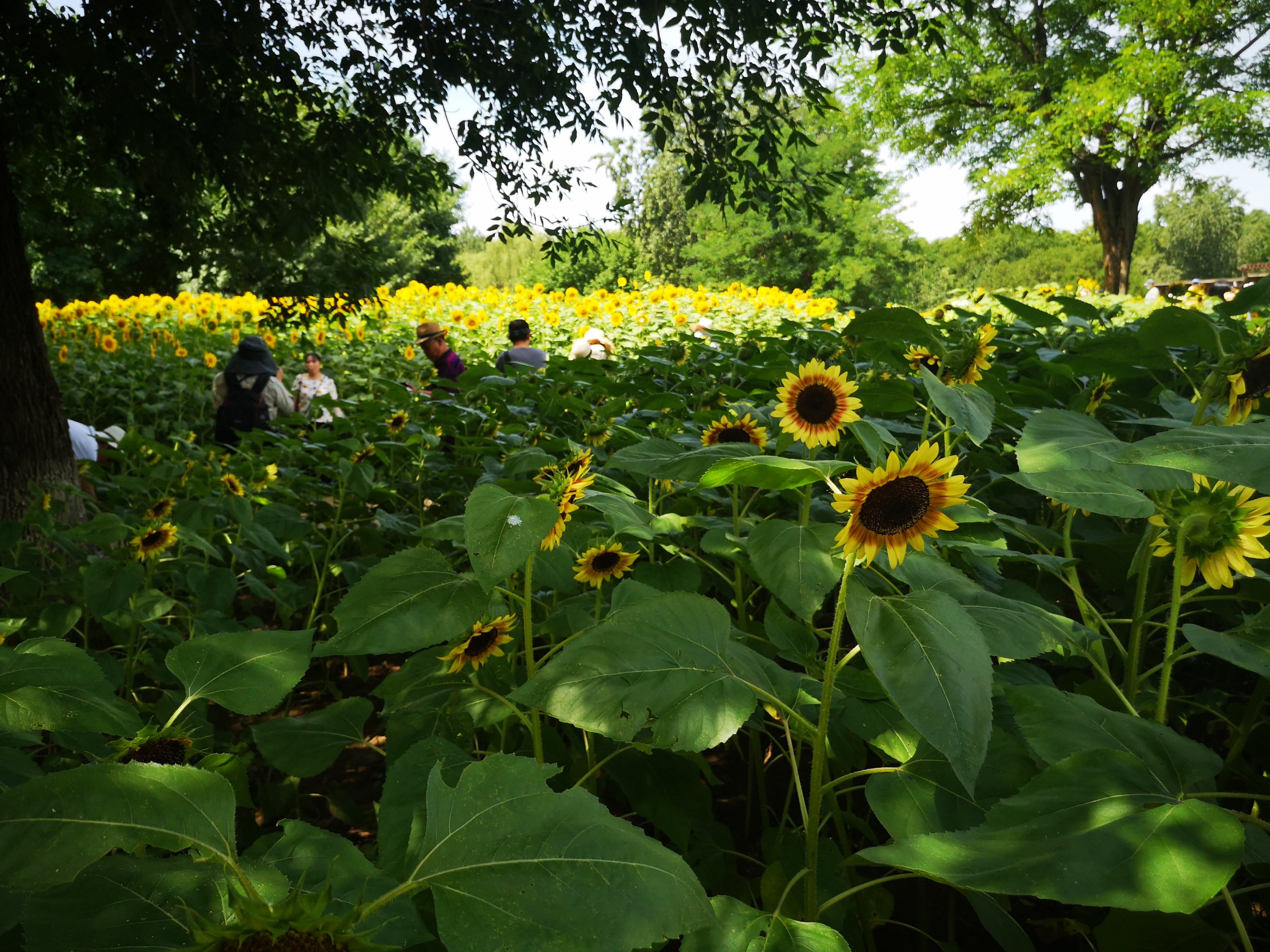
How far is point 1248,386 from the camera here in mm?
1402

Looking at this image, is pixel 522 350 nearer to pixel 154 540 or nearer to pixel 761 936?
pixel 154 540

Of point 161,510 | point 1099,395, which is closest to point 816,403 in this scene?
point 1099,395

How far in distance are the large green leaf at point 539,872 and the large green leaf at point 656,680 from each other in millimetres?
185

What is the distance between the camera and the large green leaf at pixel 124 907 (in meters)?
0.64

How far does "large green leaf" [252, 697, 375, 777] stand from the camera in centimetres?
137

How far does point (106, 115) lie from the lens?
3996 millimetres

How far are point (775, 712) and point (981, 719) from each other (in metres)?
0.41

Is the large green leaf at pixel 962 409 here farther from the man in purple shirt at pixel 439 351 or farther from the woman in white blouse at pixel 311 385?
the woman in white blouse at pixel 311 385

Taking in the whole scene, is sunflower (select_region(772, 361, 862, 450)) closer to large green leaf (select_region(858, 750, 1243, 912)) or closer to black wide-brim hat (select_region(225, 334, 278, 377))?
large green leaf (select_region(858, 750, 1243, 912))

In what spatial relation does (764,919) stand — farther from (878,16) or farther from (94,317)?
(94,317)

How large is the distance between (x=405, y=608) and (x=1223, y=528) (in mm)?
1153

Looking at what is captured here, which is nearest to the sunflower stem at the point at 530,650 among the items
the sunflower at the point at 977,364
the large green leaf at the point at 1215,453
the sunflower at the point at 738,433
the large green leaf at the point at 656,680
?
the large green leaf at the point at 656,680

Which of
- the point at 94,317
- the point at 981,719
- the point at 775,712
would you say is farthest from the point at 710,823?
the point at 94,317

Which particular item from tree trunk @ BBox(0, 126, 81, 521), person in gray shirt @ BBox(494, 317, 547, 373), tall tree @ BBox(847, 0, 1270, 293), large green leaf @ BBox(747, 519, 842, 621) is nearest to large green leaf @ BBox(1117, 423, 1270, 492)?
large green leaf @ BBox(747, 519, 842, 621)
